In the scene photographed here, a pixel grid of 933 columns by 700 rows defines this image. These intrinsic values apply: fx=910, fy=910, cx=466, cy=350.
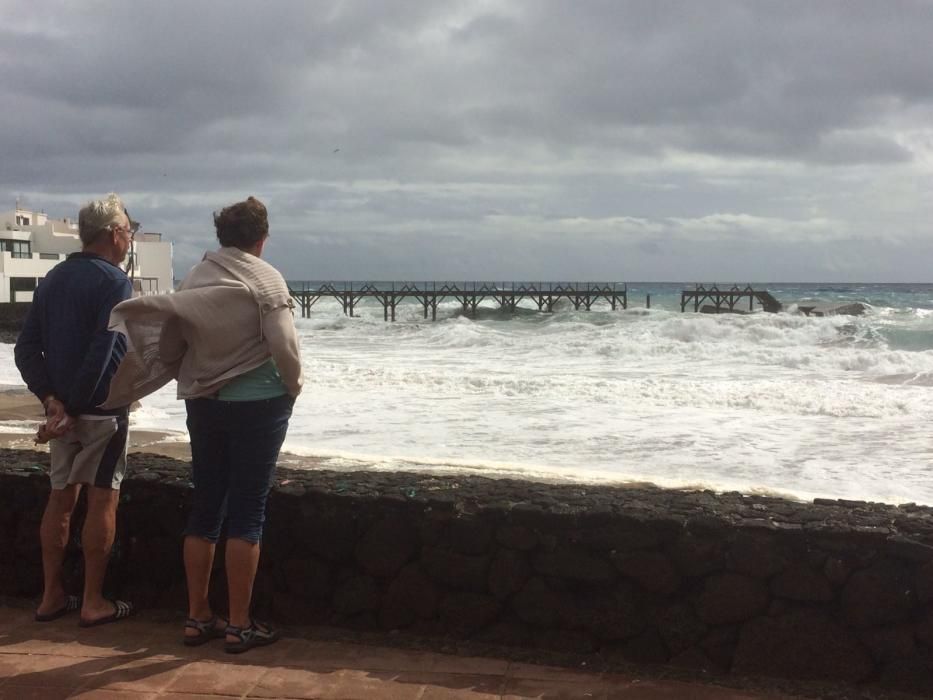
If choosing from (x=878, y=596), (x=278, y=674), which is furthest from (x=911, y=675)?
(x=278, y=674)

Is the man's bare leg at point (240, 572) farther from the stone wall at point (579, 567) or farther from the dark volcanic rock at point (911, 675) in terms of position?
the dark volcanic rock at point (911, 675)

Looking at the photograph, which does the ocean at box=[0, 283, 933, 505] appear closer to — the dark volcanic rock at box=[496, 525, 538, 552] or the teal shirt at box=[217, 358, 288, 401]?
the dark volcanic rock at box=[496, 525, 538, 552]

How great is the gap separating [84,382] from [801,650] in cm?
259

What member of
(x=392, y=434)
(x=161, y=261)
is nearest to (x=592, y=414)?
(x=392, y=434)

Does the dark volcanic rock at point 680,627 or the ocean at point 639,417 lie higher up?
the dark volcanic rock at point 680,627

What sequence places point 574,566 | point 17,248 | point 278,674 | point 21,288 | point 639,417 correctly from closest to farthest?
point 278,674, point 574,566, point 639,417, point 21,288, point 17,248

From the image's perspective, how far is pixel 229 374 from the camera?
118 inches

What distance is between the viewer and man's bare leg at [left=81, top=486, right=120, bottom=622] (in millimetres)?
3328

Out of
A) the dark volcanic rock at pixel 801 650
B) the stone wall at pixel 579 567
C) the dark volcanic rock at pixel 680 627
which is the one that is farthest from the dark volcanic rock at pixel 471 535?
the dark volcanic rock at pixel 801 650

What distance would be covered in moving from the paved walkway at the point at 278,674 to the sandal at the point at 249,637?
0.09 ft

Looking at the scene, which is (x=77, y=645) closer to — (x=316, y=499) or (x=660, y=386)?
(x=316, y=499)

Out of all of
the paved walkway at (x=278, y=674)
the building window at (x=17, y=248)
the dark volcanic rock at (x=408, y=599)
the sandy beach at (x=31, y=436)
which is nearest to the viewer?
the paved walkway at (x=278, y=674)

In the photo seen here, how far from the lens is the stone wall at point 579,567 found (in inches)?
115

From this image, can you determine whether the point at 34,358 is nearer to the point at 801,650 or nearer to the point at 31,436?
the point at 801,650
